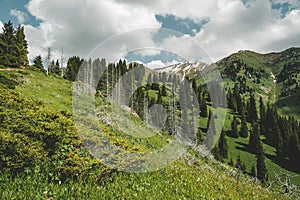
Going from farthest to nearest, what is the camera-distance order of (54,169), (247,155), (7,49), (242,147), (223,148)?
(242,147)
(223,148)
(247,155)
(7,49)
(54,169)

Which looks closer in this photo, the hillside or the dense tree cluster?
the hillside

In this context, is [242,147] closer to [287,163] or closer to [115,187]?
[287,163]

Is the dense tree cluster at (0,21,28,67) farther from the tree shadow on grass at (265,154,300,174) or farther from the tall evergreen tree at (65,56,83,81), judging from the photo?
the tree shadow on grass at (265,154,300,174)

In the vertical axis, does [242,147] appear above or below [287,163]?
above

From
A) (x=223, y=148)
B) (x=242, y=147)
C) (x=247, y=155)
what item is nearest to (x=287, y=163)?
(x=247, y=155)

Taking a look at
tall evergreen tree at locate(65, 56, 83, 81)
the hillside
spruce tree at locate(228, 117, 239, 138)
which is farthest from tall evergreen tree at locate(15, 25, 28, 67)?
spruce tree at locate(228, 117, 239, 138)

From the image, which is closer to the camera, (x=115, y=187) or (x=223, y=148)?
(x=115, y=187)

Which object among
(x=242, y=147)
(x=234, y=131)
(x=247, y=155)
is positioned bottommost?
(x=247, y=155)

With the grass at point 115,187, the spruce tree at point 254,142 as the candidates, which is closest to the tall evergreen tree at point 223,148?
the spruce tree at point 254,142

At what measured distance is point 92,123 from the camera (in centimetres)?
1061

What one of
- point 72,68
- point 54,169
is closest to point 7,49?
point 72,68

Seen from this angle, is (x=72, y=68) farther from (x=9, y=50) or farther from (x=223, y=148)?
(x=223, y=148)

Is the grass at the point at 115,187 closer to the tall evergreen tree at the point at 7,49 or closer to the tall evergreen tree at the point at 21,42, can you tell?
the tall evergreen tree at the point at 7,49

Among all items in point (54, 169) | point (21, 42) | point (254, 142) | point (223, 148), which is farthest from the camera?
point (254, 142)
